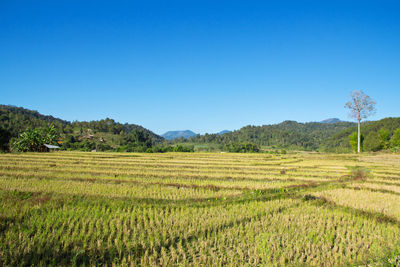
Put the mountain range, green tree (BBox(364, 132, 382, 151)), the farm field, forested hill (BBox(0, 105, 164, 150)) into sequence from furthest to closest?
the mountain range
forested hill (BBox(0, 105, 164, 150))
green tree (BBox(364, 132, 382, 151))
the farm field

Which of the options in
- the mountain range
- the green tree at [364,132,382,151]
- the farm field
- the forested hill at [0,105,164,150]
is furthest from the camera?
the mountain range

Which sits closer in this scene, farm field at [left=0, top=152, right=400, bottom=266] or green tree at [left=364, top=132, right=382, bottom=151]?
farm field at [left=0, top=152, right=400, bottom=266]

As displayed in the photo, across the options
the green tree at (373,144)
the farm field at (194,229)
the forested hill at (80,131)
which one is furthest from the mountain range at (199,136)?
the farm field at (194,229)

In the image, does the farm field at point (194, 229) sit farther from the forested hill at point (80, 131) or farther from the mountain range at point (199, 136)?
the mountain range at point (199, 136)


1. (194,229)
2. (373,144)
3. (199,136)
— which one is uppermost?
(199,136)

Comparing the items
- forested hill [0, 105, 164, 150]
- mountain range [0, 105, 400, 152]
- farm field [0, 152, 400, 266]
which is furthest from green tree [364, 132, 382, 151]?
forested hill [0, 105, 164, 150]

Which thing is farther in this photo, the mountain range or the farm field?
the mountain range

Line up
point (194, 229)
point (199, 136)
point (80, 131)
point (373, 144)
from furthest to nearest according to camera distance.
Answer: point (199, 136)
point (80, 131)
point (373, 144)
point (194, 229)

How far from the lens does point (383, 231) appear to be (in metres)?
6.02

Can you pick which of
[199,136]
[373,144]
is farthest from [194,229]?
Answer: [199,136]

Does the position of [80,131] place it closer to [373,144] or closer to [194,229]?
[373,144]

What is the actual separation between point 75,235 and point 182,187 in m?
6.71

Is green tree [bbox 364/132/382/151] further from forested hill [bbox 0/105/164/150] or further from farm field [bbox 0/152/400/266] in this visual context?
forested hill [bbox 0/105/164/150]

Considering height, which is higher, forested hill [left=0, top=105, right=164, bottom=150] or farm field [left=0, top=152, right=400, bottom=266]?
forested hill [left=0, top=105, right=164, bottom=150]
